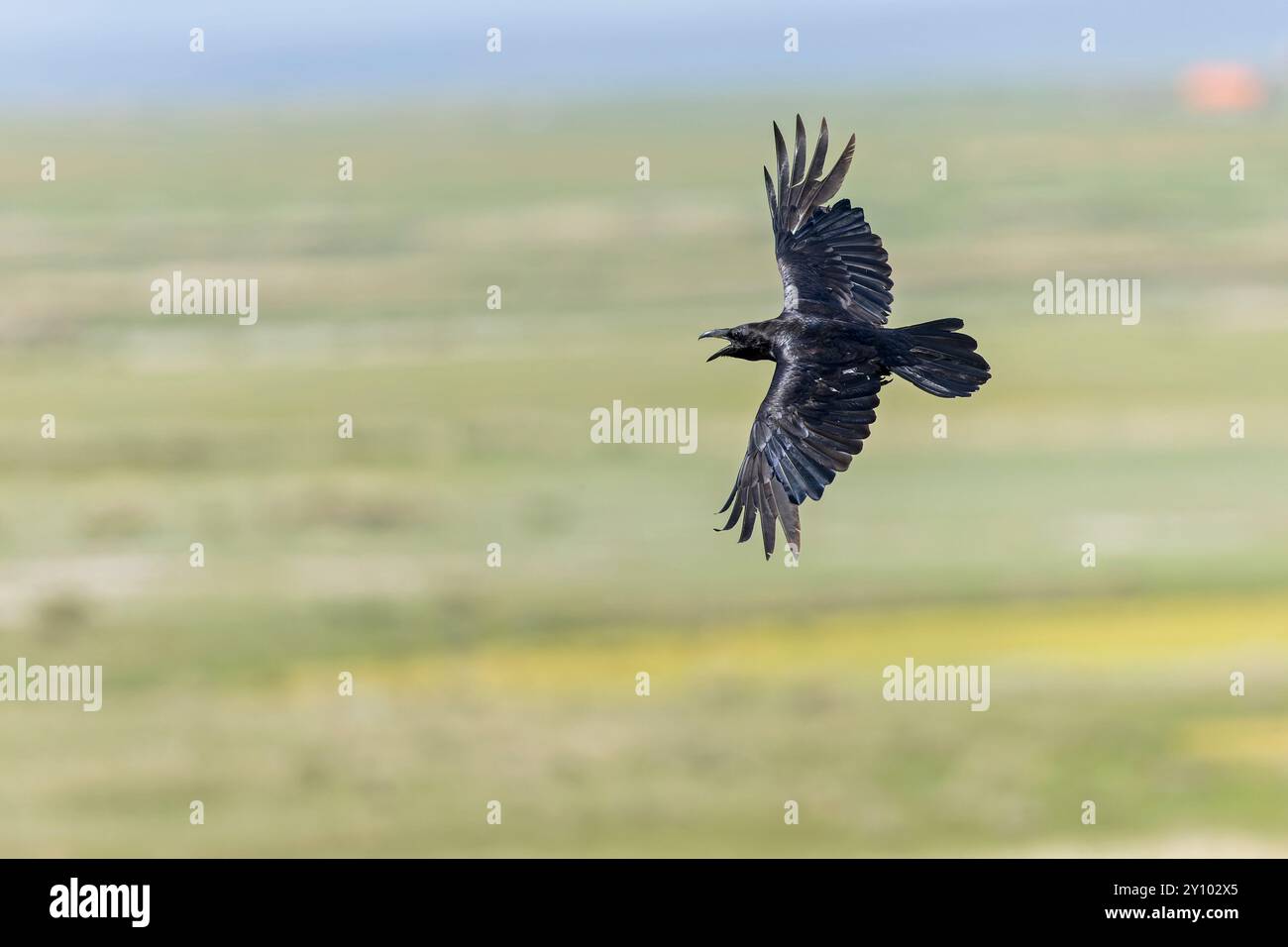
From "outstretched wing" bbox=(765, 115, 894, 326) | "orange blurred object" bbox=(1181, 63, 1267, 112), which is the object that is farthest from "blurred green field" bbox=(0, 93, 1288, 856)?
"orange blurred object" bbox=(1181, 63, 1267, 112)

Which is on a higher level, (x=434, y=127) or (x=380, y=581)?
(x=434, y=127)

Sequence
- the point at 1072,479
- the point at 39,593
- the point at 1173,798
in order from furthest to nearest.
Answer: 1. the point at 1072,479
2. the point at 39,593
3. the point at 1173,798

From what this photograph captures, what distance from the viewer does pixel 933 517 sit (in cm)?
4209

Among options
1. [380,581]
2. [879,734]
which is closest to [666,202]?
[380,581]

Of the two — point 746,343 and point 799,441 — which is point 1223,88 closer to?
point 746,343

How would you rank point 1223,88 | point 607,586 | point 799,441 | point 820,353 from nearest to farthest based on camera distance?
point 799,441
point 820,353
point 607,586
point 1223,88

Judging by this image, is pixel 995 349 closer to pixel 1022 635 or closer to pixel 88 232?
pixel 1022 635

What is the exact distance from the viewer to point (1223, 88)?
565ft

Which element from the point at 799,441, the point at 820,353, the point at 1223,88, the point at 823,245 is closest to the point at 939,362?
the point at 820,353

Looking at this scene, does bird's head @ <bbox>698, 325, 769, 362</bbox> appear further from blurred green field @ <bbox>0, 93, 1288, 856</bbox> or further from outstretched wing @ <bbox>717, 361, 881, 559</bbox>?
blurred green field @ <bbox>0, 93, 1288, 856</bbox>

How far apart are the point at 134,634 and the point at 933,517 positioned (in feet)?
48.1

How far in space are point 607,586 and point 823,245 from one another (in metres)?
16.5

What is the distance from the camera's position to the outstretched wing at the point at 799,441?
18.6 metres

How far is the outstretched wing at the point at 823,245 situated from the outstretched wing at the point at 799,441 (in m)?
1.89
